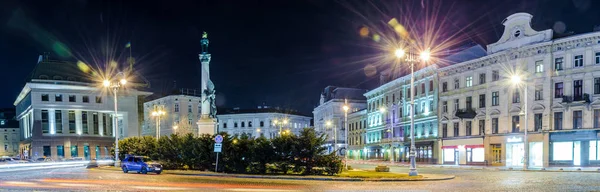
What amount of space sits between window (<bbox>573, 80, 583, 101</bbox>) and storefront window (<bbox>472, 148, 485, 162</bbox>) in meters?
12.3

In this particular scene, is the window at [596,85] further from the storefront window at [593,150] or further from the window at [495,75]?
the window at [495,75]

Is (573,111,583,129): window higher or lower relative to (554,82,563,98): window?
lower

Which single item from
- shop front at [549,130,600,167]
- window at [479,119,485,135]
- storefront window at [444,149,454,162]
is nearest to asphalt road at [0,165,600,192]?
shop front at [549,130,600,167]

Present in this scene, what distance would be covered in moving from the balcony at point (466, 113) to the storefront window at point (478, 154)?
380 centimetres

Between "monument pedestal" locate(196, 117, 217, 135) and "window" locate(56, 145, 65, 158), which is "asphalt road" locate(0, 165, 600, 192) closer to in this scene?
"monument pedestal" locate(196, 117, 217, 135)

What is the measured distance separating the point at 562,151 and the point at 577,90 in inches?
230

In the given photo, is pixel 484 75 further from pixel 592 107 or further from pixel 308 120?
pixel 308 120

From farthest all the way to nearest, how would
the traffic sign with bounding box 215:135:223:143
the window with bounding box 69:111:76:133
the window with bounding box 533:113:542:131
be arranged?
the window with bounding box 69:111:76:133
the window with bounding box 533:113:542:131
the traffic sign with bounding box 215:135:223:143

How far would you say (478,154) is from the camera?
53.2 meters

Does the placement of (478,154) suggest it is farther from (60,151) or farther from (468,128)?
(60,151)

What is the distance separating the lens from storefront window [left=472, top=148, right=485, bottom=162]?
52537mm

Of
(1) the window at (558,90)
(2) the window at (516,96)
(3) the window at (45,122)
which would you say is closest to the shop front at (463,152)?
(2) the window at (516,96)

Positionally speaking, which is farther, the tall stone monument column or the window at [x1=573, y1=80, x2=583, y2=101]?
the window at [x1=573, y1=80, x2=583, y2=101]

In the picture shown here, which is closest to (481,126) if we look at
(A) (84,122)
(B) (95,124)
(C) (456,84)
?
(C) (456,84)
